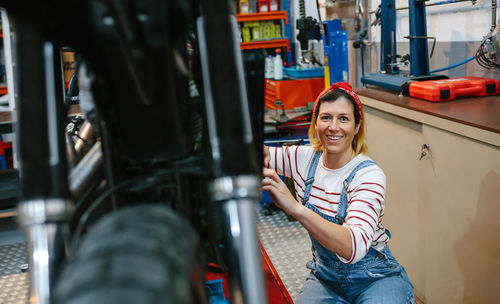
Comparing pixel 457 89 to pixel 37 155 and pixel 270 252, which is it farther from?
pixel 37 155

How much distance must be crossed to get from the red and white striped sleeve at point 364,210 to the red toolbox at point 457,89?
748mm

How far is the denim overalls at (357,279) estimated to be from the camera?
1489mm

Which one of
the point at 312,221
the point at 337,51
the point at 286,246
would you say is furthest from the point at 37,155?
the point at 337,51

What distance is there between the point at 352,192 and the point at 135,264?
1.12 meters

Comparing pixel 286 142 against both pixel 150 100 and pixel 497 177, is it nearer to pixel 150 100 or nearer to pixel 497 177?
pixel 497 177

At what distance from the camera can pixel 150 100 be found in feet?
2.14

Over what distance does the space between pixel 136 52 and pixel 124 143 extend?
0.57 ft

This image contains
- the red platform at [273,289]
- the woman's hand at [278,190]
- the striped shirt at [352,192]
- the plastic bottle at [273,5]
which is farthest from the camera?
the plastic bottle at [273,5]

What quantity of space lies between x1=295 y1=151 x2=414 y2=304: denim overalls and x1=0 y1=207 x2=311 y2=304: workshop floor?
2.71ft

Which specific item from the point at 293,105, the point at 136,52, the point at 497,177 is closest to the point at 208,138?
the point at 136,52

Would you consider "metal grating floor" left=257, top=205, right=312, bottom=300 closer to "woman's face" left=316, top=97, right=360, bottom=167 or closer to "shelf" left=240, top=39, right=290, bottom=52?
"woman's face" left=316, top=97, right=360, bottom=167

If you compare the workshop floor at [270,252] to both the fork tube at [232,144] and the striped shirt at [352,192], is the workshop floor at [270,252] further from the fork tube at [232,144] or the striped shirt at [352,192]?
the fork tube at [232,144]

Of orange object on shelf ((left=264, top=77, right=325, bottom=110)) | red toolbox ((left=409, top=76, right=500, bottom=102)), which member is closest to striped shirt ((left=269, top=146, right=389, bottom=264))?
red toolbox ((left=409, top=76, right=500, bottom=102))

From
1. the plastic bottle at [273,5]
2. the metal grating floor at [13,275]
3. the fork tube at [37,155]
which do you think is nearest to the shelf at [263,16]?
the plastic bottle at [273,5]
